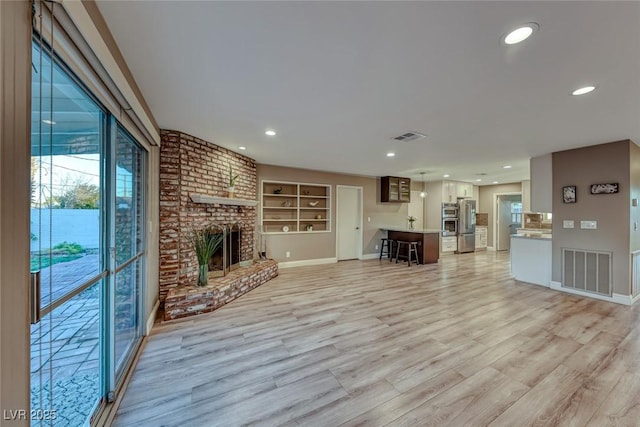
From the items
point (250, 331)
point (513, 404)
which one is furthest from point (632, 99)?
point (250, 331)

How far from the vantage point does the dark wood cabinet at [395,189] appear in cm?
752

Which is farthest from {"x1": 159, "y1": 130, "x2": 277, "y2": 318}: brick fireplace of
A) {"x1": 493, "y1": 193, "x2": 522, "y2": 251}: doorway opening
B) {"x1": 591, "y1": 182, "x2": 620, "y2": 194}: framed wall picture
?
{"x1": 493, "y1": 193, "x2": 522, "y2": 251}: doorway opening

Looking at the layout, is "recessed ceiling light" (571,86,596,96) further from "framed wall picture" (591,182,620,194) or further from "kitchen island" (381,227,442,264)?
"kitchen island" (381,227,442,264)

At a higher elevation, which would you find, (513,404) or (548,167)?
(548,167)

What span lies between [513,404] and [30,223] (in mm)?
2899

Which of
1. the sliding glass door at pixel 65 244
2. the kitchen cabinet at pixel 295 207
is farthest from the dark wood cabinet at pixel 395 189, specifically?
the sliding glass door at pixel 65 244

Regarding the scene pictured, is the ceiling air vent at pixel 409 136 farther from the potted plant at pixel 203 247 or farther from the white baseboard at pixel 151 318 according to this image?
the white baseboard at pixel 151 318

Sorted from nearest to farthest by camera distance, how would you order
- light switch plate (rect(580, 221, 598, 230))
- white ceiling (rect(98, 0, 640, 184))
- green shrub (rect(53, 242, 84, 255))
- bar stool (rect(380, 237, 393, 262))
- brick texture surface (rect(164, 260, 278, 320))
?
green shrub (rect(53, 242, 84, 255)) → white ceiling (rect(98, 0, 640, 184)) → brick texture surface (rect(164, 260, 278, 320)) → light switch plate (rect(580, 221, 598, 230)) → bar stool (rect(380, 237, 393, 262))

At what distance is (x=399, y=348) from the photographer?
2.51 meters

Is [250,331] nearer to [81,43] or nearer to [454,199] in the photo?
[81,43]

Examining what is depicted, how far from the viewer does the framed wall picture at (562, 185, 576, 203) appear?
14.0ft

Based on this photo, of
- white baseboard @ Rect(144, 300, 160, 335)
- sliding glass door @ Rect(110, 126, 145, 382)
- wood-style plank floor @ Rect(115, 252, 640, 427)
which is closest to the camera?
wood-style plank floor @ Rect(115, 252, 640, 427)

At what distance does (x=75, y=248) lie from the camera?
1.41m

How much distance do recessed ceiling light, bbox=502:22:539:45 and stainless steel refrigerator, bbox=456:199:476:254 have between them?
7.77 meters
